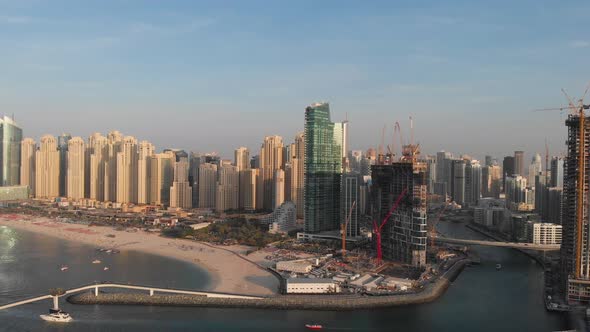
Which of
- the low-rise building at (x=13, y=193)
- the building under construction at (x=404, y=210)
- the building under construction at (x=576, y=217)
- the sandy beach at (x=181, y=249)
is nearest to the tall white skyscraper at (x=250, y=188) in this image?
the sandy beach at (x=181, y=249)

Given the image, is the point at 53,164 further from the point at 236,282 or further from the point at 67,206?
the point at 236,282

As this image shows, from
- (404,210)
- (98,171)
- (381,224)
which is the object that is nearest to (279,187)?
(381,224)

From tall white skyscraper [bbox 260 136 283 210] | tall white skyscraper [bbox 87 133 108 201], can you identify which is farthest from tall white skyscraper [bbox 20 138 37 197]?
tall white skyscraper [bbox 260 136 283 210]

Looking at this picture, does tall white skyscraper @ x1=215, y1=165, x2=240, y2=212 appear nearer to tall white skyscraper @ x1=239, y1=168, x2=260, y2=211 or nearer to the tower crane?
tall white skyscraper @ x1=239, y1=168, x2=260, y2=211

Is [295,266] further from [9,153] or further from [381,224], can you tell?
[9,153]

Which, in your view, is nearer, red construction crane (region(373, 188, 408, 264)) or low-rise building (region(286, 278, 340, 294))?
low-rise building (region(286, 278, 340, 294))

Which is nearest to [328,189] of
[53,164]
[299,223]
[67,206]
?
[299,223]

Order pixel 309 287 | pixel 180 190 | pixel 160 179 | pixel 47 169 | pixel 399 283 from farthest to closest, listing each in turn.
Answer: pixel 47 169 → pixel 160 179 → pixel 180 190 → pixel 399 283 → pixel 309 287
